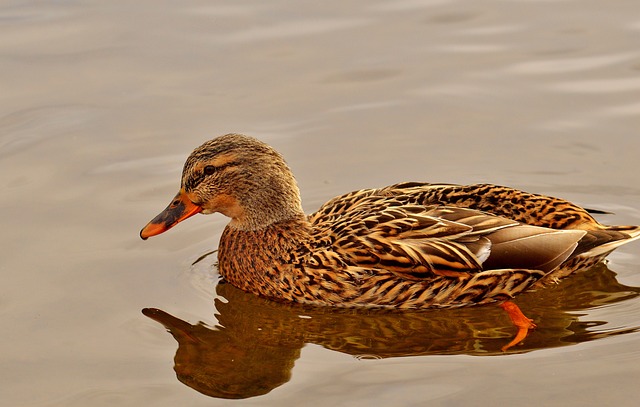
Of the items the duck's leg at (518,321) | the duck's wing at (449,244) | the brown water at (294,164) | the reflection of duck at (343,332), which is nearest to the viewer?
the brown water at (294,164)

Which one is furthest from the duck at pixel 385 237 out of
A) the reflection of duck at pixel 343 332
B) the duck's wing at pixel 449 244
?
the reflection of duck at pixel 343 332

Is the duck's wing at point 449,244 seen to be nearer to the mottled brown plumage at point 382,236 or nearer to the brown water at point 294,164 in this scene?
the mottled brown plumage at point 382,236

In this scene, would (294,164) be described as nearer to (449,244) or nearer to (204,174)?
(204,174)

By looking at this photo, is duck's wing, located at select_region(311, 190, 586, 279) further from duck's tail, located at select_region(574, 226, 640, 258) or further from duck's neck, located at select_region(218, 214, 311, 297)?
duck's neck, located at select_region(218, 214, 311, 297)

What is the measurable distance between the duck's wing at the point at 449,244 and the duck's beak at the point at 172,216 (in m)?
1.24

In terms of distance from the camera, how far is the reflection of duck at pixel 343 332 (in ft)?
27.4

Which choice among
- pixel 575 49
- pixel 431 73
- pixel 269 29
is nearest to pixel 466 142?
pixel 431 73

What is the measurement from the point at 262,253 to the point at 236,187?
0.56m

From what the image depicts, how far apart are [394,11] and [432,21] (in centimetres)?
47

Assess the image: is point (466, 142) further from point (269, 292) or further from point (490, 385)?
point (490, 385)

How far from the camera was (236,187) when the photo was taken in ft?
31.5

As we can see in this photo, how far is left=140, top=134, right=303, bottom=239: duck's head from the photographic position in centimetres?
948

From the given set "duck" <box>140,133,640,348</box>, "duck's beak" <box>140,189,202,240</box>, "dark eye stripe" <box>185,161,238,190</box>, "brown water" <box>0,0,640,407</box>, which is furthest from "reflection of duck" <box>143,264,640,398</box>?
"dark eye stripe" <box>185,161,238,190</box>

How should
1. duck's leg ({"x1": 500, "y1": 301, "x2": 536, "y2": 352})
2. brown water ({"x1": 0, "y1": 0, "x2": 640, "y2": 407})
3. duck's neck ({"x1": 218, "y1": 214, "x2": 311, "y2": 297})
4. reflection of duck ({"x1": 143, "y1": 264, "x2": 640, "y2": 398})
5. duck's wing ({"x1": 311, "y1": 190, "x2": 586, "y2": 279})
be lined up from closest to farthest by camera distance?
brown water ({"x1": 0, "y1": 0, "x2": 640, "y2": 407}) → reflection of duck ({"x1": 143, "y1": 264, "x2": 640, "y2": 398}) → duck's leg ({"x1": 500, "y1": 301, "x2": 536, "y2": 352}) → duck's wing ({"x1": 311, "y1": 190, "x2": 586, "y2": 279}) → duck's neck ({"x1": 218, "y1": 214, "x2": 311, "y2": 297})
